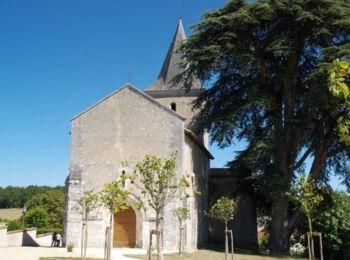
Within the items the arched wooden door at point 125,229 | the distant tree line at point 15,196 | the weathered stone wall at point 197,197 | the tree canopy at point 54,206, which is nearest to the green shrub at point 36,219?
the tree canopy at point 54,206

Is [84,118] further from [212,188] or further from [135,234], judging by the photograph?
[212,188]

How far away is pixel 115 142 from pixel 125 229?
476cm

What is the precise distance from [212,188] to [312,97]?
12.3 meters

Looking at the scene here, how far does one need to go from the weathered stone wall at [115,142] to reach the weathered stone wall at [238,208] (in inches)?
287

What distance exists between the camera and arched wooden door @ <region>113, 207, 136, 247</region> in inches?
910

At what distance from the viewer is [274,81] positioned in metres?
24.5

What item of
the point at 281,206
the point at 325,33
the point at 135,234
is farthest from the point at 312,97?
the point at 135,234

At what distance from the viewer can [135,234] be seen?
23.0 metres

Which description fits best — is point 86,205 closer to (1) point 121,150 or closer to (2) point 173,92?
(1) point 121,150

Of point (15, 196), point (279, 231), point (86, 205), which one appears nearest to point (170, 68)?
point (279, 231)

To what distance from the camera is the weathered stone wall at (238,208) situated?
28.9 metres

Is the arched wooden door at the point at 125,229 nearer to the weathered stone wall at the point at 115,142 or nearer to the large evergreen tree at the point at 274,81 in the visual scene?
the weathered stone wall at the point at 115,142

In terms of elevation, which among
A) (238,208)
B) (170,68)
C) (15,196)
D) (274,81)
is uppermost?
(170,68)

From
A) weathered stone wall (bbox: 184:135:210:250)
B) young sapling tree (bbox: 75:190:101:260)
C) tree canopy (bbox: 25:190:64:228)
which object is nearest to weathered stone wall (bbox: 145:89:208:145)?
weathered stone wall (bbox: 184:135:210:250)
